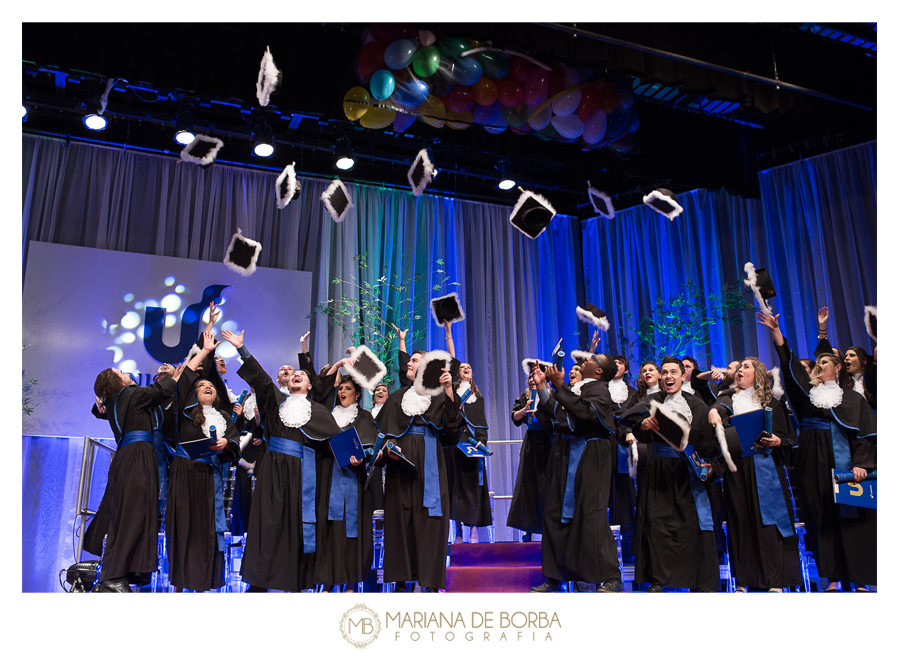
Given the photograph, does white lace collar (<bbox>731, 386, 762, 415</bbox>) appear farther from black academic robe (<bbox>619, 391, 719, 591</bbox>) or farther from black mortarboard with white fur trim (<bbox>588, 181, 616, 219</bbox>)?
black mortarboard with white fur trim (<bbox>588, 181, 616, 219</bbox>)

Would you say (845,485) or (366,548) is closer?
(845,485)

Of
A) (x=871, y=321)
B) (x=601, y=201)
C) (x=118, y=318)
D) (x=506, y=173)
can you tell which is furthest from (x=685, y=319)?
(x=118, y=318)

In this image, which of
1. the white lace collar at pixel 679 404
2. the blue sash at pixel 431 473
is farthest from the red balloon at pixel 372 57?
the white lace collar at pixel 679 404

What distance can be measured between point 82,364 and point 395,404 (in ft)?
14.0

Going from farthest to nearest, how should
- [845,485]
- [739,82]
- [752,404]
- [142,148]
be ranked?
[142,148] → [739,82] → [752,404] → [845,485]

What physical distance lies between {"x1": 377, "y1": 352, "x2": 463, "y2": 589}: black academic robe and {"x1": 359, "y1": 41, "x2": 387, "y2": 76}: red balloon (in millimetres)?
2576

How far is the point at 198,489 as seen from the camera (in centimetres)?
476

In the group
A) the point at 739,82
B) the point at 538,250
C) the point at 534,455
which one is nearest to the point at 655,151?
the point at 739,82

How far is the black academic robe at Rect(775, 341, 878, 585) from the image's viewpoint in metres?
4.41

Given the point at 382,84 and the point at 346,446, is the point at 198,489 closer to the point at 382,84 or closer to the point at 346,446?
the point at 346,446

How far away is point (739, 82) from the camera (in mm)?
6199

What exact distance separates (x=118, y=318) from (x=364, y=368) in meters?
4.10
